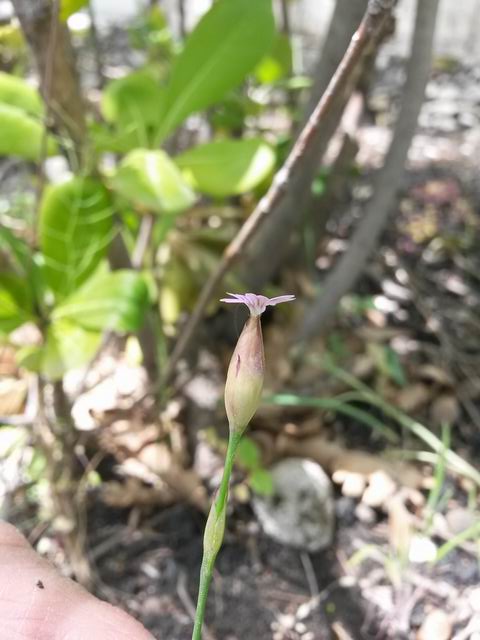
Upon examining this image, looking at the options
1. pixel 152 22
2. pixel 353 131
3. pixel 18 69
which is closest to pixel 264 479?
pixel 353 131

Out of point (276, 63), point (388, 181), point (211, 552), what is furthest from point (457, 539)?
point (276, 63)

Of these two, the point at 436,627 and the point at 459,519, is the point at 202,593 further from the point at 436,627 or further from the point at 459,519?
the point at 459,519

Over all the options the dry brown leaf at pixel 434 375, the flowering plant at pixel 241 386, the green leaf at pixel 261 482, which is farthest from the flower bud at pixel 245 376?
the dry brown leaf at pixel 434 375

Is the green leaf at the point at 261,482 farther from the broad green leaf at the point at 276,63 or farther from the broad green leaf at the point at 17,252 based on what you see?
the broad green leaf at the point at 276,63

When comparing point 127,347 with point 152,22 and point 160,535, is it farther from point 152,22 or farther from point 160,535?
point 152,22

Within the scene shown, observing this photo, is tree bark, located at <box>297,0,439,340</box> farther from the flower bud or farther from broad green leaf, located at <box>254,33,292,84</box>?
the flower bud

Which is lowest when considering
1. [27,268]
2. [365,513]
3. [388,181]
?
[365,513]
